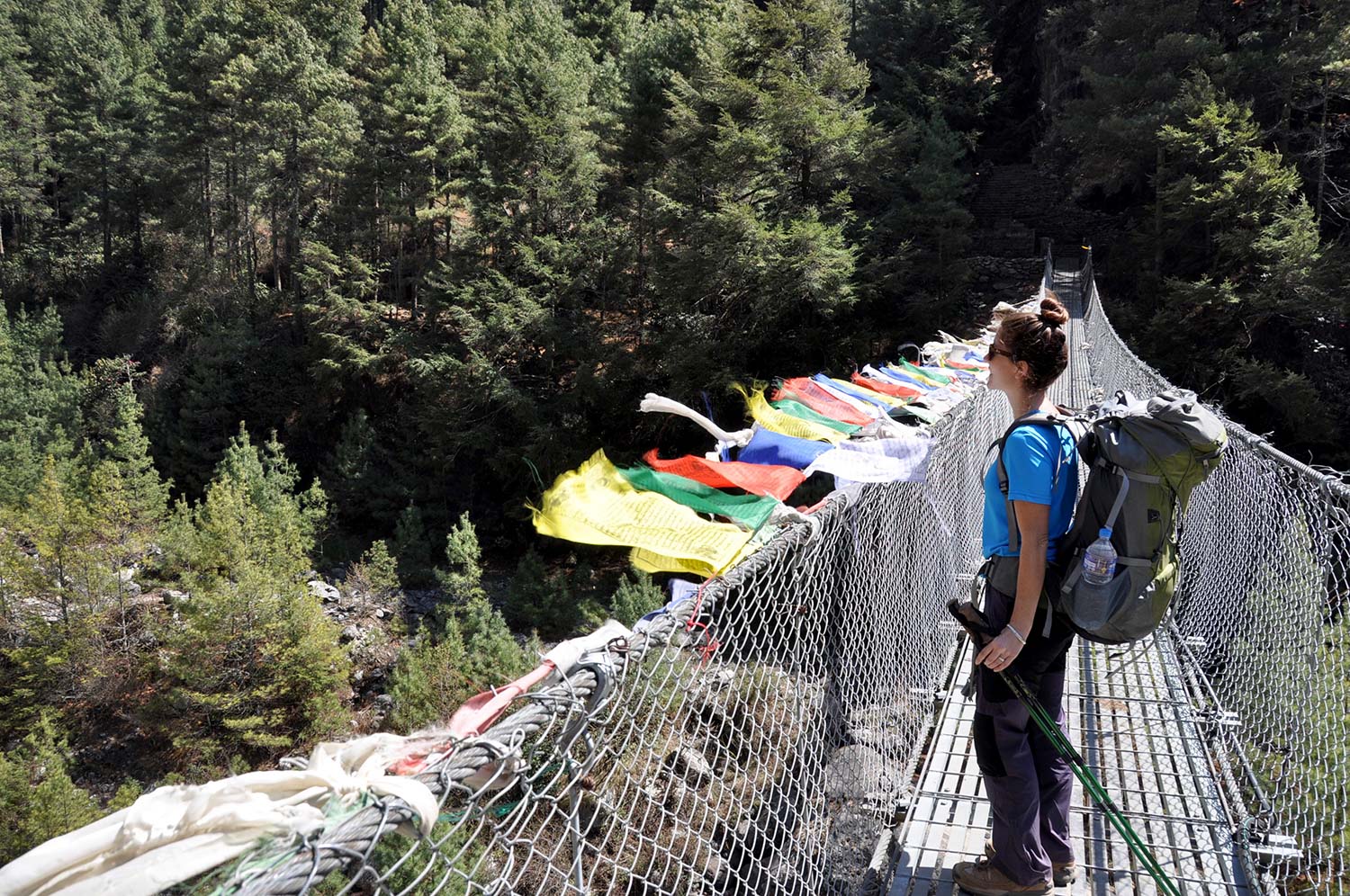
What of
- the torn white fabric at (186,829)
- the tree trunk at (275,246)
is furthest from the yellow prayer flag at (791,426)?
the tree trunk at (275,246)

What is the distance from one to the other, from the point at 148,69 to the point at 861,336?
32.9 m

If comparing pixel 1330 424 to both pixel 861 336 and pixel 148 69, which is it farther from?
pixel 148 69

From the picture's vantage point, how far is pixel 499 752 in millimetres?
985

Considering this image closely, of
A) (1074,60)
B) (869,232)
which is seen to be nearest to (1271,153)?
(869,232)

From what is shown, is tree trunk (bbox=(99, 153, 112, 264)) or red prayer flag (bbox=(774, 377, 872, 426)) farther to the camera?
tree trunk (bbox=(99, 153, 112, 264))

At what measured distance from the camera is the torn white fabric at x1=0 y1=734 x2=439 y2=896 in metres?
0.81

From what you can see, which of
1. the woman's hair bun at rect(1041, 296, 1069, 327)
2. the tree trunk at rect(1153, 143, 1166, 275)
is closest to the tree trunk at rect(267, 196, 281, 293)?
the tree trunk at rect(1153, 143, 1166, 275)

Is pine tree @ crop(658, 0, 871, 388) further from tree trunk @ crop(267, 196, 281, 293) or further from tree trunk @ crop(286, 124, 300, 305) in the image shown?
tree trunk @ crop(267, 196, 281, 293)

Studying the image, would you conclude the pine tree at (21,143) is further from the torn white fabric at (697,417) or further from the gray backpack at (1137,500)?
the gray backpack at (1137,500)

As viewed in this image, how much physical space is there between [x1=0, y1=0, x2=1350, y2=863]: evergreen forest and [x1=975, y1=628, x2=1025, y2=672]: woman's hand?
12.9 meters

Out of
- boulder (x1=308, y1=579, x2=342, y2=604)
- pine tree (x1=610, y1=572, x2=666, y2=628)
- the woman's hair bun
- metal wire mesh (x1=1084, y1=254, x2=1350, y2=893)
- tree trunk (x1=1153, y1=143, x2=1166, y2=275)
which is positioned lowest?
boulder (x1=308, y1=579, x2=342, y2=604)

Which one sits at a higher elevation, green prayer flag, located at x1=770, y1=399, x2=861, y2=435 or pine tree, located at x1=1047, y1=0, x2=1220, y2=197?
pine tree, located at x1=1047, y1=0, x2=1220, y2=197

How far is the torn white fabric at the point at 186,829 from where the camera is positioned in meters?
0.81

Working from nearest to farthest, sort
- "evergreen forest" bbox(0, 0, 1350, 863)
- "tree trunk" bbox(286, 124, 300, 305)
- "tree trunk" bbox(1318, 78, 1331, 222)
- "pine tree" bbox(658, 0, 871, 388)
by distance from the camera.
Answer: "evergreen forest" bbox(0, 0, 1350, 863) < "tree trunk" bbox(1318, 78, 1331, 222) < "pine tree" bbox(658, 0, 871, 388) < "tree trunk" bbox(286, 124, 300, 305)
